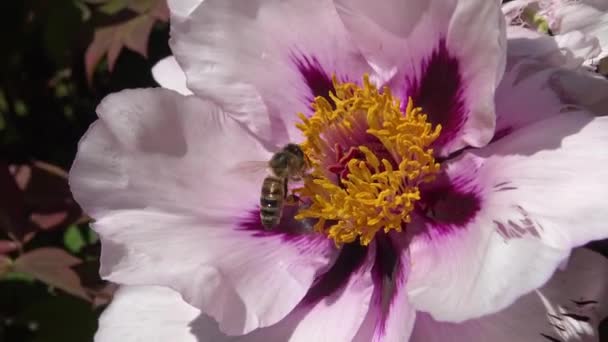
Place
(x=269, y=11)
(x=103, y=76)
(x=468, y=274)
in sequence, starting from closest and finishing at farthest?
(x=468, y=274) → (x=269, y=11) → (x=103, y=76)

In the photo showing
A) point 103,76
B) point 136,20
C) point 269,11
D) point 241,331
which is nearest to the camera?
point 241,331

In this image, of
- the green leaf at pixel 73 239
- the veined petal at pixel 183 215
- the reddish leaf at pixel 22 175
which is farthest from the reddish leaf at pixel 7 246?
the veined petal at pixel 183 215

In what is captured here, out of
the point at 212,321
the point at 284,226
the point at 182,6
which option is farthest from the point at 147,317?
the point at 182,6

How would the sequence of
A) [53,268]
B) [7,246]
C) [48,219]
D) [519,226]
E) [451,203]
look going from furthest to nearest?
[48,219], [7,246], [53,268], [451,203], [519,226]

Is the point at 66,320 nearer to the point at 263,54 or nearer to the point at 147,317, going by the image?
the point at 147,317

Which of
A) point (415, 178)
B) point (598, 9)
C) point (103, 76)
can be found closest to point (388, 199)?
point (415, 178)

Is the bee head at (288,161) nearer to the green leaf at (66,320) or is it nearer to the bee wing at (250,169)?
the bee wing at (250,169)

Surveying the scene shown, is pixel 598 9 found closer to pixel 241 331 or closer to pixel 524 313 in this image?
pixel 524 313
